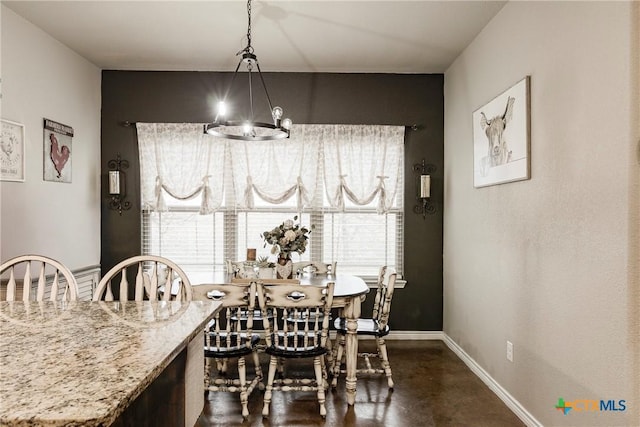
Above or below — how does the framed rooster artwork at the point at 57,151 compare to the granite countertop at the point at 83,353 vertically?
above

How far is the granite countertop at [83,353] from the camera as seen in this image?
89 centimetres

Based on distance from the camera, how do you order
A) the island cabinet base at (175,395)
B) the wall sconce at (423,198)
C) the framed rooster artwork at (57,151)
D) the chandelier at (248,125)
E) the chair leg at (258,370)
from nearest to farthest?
1. the island cabinet base at (175,395)
2. the chandelier at (248,125)
3. the chair leg at (258,370)
4. the framed rooster artwork at (57,151)
5. the wall sconce at (423,198)

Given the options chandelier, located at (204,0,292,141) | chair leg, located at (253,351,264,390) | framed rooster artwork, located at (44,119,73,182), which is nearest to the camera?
chandelier, located at (204,0,292,141)

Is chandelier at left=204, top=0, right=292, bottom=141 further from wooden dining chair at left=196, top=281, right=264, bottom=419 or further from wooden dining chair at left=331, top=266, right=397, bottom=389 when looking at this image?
wooden dining chair at left=331, top=266, right=397, bottom=389

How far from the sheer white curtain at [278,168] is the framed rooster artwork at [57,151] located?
1.48 m

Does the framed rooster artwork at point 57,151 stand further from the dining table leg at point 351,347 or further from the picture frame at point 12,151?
the dining table leg at point 351,347

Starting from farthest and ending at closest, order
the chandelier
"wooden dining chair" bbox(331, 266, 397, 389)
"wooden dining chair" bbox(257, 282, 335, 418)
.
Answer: "wooden dining chair" bbox(331, 266, 397, 389), the chandelier, "wooden dining chair" bbox(257, 282, 335, 418)

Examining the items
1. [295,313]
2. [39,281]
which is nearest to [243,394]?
[295,313]

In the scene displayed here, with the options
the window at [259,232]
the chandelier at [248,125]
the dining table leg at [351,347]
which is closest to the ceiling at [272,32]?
the chandelier at [248,125]

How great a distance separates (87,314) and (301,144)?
3434 mm

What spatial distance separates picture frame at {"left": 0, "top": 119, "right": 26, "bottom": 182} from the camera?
340 cm

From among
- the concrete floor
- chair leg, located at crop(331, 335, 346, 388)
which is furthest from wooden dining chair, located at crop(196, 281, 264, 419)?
chair leg, located at crop(331, 335, 346, 388)

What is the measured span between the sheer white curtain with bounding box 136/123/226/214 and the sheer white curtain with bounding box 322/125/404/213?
1.11 meters

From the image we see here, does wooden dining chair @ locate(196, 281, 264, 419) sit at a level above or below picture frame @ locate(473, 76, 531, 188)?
below
